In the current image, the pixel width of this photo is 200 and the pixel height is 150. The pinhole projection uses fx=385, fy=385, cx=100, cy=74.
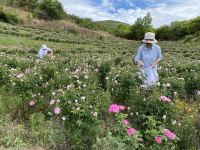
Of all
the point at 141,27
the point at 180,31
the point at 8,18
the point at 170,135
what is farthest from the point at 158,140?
the point at 141,27

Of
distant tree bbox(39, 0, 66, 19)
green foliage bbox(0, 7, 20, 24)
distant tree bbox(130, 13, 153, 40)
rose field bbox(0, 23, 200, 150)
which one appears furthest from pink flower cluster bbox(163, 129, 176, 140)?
distant tree bbox(130, 13, 153, 40)

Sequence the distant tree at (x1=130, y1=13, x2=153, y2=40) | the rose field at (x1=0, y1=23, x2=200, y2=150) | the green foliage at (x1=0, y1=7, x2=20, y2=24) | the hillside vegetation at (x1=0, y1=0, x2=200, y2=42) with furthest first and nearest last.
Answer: the distant tree at (x1=130, y1=13, x2=153, y2=40) → the hillside vegetation at (x1=0, y1=0, x2=200, y2=42) → the green foliage at (x1=0, y1=7, x2=20, y2=24) → the rose field at (x1=0, y1=23, x2=200, y2=150)

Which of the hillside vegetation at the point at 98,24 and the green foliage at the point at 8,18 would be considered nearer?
the green foliage at the point at 8,18

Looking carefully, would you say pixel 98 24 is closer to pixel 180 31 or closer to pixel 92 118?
pixel 180 31

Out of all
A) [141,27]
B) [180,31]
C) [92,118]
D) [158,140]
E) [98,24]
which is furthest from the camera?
[141,27]

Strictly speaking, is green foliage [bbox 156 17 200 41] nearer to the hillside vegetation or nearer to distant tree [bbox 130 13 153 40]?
the hillside vegetation

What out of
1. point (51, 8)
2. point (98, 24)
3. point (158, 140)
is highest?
point (51, 8)

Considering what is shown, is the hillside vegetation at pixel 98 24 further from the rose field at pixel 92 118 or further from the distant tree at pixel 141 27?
the rose field at pixel 92 118

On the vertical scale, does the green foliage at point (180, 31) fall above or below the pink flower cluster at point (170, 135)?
below

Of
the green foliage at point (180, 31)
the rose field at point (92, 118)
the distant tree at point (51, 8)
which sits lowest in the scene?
the green foliage at point (180, 31)

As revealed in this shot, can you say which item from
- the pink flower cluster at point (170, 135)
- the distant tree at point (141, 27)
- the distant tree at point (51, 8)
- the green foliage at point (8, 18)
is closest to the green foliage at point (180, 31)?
the distant tree at point (141, 27)

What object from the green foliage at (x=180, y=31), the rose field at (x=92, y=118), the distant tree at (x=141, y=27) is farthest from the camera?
the distant tree at (x=141, y=27)

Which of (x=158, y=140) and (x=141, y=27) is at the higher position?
(x=158, y=140)

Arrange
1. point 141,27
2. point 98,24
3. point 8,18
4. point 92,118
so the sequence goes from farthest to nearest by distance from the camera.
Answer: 1. point 141,27
2. point 98,24
3. point 8,18
4. point 92,118
